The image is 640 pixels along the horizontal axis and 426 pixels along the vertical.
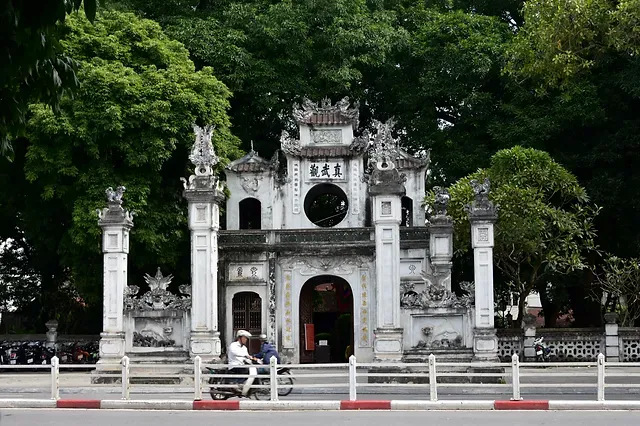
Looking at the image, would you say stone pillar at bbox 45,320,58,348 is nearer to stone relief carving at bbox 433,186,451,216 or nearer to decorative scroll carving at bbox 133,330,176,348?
decorative scroll carving at bbox 133,330,176,348

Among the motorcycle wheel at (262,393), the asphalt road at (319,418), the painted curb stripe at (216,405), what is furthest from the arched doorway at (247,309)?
the asphalt road at (319,418)

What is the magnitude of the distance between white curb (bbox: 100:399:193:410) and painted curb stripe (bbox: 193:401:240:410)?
117 millimetres

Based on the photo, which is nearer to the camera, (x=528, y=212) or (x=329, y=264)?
(x=528, y=212)

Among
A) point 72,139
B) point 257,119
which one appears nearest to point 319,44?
point 257,119

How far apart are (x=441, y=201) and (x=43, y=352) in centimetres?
1245

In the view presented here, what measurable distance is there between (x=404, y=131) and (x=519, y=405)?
20133 millimetres

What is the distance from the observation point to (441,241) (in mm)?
26203

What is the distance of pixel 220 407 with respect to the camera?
15961 millimetres

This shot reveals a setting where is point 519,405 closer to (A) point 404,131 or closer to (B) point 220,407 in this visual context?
(B) point 220,407

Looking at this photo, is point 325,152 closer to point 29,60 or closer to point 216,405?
point 216,405

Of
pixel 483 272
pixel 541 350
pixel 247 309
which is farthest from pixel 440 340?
pixel 247 309

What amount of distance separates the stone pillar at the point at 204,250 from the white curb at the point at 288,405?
7.78 metres

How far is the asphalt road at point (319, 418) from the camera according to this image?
13500 mm

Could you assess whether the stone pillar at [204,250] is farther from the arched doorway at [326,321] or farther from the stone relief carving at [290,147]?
the stone relief carving at [290,147]
